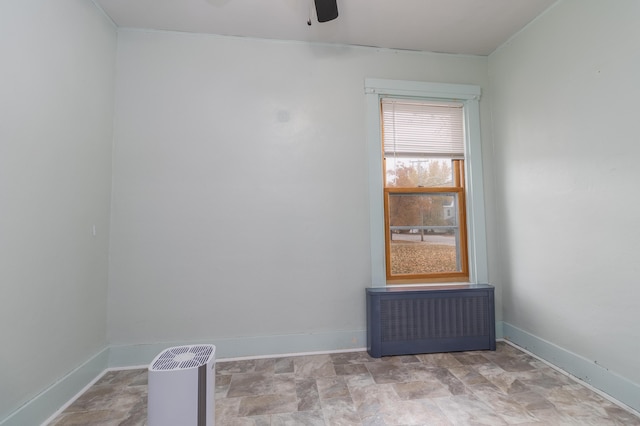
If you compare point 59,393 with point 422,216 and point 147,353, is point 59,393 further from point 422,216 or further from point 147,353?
point 422,216

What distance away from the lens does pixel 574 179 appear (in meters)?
2.29

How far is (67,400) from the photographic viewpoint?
2.00 m

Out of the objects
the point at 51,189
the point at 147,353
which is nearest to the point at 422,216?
the point at 147,353

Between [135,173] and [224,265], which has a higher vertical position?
[135,173]

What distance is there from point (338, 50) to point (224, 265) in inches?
101

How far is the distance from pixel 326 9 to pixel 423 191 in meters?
2.00

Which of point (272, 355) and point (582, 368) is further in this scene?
point (272, 355)

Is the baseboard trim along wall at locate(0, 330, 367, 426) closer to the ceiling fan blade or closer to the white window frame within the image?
the white window frame

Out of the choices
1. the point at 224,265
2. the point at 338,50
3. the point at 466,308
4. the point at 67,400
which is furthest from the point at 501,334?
the point at 67,400

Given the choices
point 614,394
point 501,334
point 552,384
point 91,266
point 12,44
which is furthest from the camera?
point 501,334

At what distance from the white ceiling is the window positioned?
66 centimetres

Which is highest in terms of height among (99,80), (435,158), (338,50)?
(338,50)

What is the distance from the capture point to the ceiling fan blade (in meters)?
2.12

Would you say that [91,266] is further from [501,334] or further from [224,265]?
[501,334]
